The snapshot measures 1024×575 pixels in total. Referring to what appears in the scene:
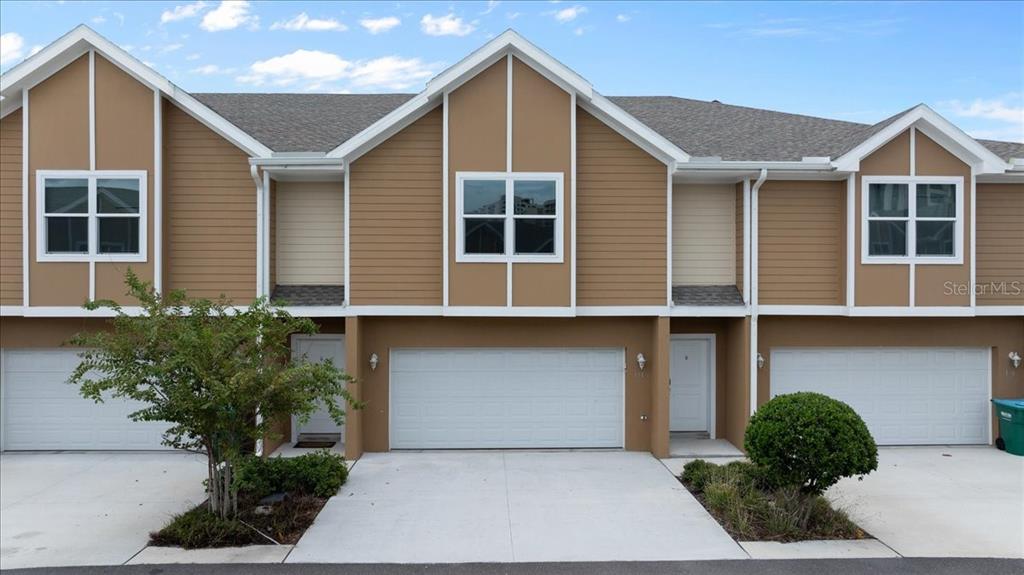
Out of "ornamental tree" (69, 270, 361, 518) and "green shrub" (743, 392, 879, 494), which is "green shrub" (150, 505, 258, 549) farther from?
"green shrub" (743, 392, 879, 494)

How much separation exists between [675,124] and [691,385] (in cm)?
578

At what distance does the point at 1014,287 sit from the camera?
11969 mm

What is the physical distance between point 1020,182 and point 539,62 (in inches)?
353

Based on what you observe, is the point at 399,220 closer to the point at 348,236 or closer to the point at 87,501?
the point at 348,236

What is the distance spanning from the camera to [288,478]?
9203 mm

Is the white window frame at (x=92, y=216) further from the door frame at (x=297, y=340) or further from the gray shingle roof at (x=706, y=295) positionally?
the gray shingle roof at (x=706, y=295)

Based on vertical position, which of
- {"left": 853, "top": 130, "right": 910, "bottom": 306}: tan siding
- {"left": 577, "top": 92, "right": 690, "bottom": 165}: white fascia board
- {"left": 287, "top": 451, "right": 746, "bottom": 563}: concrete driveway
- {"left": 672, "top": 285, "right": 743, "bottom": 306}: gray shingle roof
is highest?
{"left": 577, "top": 92, "right": 690, "bottom": 165}: white fascia board

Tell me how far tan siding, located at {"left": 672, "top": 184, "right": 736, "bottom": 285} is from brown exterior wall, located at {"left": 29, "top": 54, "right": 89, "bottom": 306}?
10.2 meters

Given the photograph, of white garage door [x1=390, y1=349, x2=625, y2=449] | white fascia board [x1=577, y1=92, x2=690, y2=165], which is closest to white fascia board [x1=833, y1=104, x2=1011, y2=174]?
white fascia board [x1=577, y1=92, x2=690, y2=165]

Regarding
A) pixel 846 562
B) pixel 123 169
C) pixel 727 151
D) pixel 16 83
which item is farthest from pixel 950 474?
pixel 16 83

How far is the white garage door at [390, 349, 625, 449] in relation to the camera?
39.2 ft

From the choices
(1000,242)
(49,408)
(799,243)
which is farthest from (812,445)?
(49,408)

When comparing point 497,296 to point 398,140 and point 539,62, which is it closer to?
point 398,140

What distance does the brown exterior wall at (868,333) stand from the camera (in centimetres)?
1207
